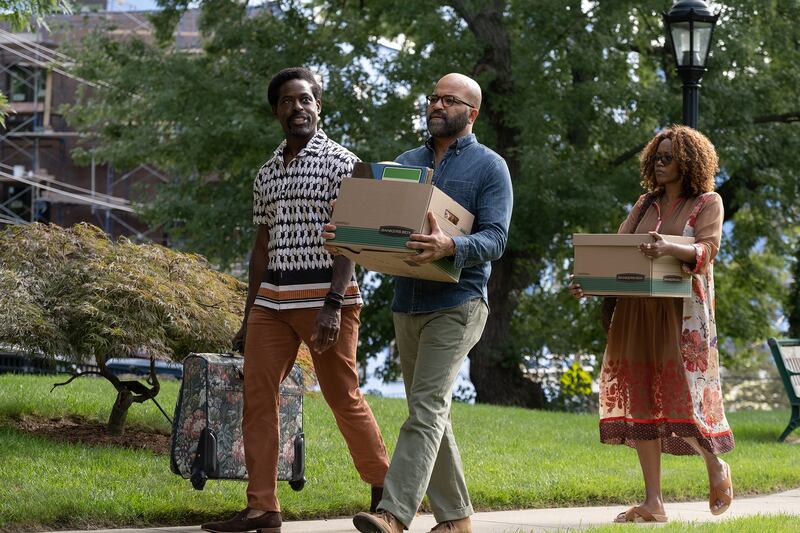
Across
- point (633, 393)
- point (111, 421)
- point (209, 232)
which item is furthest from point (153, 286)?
point (209, 232)

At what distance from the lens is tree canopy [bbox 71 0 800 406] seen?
64.6 ft

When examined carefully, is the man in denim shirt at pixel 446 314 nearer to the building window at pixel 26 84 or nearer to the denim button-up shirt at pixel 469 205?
the denim button-up shirt at pixel 469 205

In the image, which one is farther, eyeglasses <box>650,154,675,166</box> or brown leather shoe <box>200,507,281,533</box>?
eyeglasses <box>650,154,675,166</box>

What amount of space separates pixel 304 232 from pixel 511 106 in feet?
47.5

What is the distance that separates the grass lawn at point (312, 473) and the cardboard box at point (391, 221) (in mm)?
1988

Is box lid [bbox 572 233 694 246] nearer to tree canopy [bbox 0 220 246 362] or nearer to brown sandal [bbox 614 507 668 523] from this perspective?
brown sandal [bbox 614 507 668 523]

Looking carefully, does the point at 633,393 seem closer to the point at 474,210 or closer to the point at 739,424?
the point at 474,210

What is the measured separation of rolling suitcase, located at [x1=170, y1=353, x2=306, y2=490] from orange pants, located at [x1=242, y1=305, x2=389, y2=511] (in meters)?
0.34

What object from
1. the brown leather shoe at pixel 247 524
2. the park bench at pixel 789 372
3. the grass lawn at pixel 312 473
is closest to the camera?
the brown leather shoe at pixel 247 524

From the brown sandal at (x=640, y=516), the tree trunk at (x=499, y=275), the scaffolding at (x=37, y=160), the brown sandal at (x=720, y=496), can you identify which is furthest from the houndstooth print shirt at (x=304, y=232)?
the scaffolding at (x=37, y=160)

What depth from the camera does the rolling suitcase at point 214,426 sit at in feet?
21.2

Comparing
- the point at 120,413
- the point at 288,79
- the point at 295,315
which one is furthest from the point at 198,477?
the point at 120,413

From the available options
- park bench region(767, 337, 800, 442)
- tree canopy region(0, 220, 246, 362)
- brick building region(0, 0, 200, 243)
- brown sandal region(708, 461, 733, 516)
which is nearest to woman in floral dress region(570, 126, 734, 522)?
brown sandal region(708, 461, 733, 516)

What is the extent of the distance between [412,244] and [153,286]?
12.7 feet
